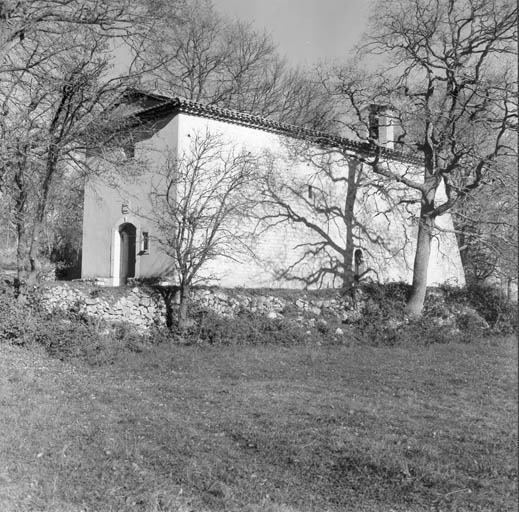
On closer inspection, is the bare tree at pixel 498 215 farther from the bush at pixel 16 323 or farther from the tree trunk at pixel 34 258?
the bush at pixel 16 323

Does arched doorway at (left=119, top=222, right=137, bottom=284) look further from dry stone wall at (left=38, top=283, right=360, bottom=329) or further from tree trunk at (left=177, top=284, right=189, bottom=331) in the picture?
tree trunk at (left=177, top=284, right=189, bottom=331)

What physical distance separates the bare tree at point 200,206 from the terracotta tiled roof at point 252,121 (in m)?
0.79

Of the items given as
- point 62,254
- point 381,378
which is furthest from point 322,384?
point 62,254

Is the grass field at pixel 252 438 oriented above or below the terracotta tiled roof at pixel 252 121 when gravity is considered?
below

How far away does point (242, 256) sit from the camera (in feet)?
57.1

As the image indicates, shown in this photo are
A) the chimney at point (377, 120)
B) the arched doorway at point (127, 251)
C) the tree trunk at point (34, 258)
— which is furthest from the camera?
the arched doorway at point (127, 251)

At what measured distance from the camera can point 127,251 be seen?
18078 millimetres

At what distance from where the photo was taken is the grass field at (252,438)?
4.55m

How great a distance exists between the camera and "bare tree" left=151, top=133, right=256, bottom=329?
565 inches

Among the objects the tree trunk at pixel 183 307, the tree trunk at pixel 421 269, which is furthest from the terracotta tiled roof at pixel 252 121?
the tree trunk at pixel 183 307

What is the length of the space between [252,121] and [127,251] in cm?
570

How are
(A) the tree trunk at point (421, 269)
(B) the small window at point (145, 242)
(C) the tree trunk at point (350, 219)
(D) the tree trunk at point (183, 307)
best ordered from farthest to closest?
(C) the tree trunk at point (350, 219)
(A) the tree trunk at point (421, 269)
(B) the small window at point (145, 242)
(D) the tree trunk at point (183, 307)

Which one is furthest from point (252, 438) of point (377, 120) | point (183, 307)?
point (377, 120)

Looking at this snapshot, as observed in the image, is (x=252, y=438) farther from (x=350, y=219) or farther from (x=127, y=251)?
(x=350, y=219)
